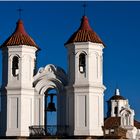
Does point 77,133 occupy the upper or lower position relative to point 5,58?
lower

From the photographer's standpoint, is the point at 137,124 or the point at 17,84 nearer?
the point at 17,84

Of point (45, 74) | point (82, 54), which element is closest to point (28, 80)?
point (45, 74)

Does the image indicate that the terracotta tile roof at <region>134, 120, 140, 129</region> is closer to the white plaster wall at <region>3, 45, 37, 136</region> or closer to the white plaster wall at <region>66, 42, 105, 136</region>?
the white plaster wall at <region>66, 42, 105, 136</region>

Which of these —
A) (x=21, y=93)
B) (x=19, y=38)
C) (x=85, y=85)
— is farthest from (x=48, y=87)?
(x=19, y=38)

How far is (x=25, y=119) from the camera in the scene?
42000 mm

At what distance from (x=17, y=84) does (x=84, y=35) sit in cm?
553

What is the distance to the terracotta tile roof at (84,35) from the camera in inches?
1661

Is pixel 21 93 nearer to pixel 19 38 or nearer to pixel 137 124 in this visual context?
pixel 19 38

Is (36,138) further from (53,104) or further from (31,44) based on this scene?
(31,44)

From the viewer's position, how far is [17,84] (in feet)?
139

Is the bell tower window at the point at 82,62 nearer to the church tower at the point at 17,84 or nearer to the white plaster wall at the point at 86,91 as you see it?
the white plaster wall at the point at 86,91

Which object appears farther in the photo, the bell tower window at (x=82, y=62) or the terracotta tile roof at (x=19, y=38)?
the terracotta tile roof at (x=19, y=38)

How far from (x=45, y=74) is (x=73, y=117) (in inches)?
142

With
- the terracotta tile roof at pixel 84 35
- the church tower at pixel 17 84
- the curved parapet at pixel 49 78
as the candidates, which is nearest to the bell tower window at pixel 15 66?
the church tower at pixel 17 84
